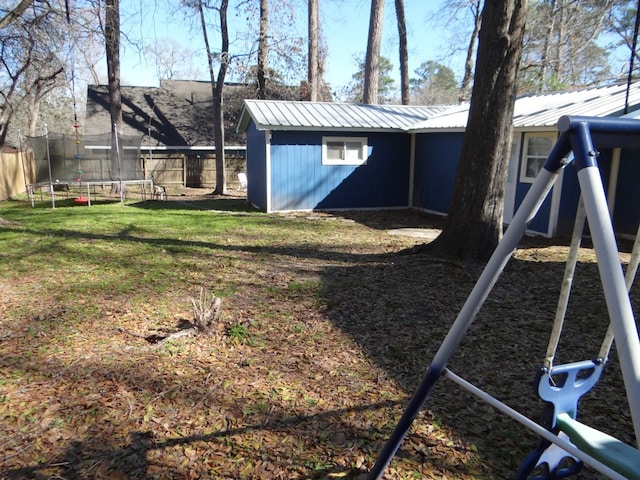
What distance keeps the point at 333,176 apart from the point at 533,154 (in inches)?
203

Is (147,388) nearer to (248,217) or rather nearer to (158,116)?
(248,217)

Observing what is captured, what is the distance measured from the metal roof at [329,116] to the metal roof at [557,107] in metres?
0.80

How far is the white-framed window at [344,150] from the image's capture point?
42.4 ft

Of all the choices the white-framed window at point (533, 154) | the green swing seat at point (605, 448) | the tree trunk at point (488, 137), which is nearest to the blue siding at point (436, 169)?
the white-framed window at point (533, 154)

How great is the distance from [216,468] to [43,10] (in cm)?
1296

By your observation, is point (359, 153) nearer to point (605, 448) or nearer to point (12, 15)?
point (12, 15)

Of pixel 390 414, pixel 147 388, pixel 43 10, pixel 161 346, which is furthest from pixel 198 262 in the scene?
pixel 43 10

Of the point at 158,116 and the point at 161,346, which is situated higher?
the point at 158,116

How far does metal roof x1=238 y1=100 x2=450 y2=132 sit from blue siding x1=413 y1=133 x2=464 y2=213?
0.90 m

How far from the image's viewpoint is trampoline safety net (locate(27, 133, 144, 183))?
46.7 feet

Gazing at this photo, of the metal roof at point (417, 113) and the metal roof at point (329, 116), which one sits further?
the metal roof at point (329, 116)

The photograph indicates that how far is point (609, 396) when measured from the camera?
325 centimetres

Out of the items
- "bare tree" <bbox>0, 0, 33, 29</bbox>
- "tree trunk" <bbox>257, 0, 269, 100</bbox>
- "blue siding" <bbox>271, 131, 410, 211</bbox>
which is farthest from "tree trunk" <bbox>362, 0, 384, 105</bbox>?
"bare tree" <bbox>0, 0, 33, 29</bbox>

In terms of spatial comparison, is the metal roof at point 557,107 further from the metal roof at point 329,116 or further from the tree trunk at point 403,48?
the tree trunk at point 403,48
